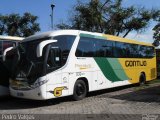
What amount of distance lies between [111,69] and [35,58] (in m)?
5.46

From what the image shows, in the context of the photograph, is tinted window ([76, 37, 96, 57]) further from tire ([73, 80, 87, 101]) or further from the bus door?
the bus door

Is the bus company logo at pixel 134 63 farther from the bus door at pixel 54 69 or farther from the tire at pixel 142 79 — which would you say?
the bus door at pixel 54 69

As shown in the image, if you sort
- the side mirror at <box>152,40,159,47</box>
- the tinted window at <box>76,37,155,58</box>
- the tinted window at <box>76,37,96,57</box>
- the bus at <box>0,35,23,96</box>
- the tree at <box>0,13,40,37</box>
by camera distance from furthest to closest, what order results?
the tree at <box>0,13,40,37</box>, the side mirror at <box>152,40,159,47</box>, the tinted window at <box>76,37,155,58</box>, the tinted window at <box>76,37,96,57</box>, the bus at <box>0,35,23,96</box>

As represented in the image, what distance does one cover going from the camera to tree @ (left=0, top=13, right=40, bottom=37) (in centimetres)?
4392

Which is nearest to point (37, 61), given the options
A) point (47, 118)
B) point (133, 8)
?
point (47, 118)

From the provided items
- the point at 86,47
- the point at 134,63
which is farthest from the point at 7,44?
the point at 134,63

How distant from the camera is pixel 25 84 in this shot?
44.2 ft

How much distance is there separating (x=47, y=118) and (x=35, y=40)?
14.4 feet

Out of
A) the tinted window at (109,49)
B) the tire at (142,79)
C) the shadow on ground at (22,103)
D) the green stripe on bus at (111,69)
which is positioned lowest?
the shadow on ground at (22,103)

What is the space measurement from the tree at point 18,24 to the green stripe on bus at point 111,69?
26368mm

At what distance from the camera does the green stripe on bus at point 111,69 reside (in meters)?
17.0

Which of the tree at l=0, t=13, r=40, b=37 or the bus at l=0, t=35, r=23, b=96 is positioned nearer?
the bus at l=0, t=35, r=23, b=96

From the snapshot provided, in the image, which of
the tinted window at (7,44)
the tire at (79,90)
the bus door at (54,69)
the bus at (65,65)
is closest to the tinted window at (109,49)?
the bus at (65,65)

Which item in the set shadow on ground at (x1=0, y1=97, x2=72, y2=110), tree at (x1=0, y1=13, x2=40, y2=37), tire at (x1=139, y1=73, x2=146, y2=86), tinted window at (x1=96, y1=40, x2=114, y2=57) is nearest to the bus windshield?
shadow on ground at (x1=0, y1=97, x2=72, y2=110)
